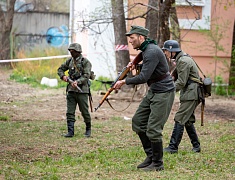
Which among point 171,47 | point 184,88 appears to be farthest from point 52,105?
point 171,47

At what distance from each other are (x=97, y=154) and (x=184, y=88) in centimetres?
182

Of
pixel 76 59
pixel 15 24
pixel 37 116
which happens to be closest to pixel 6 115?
pixel 37 116

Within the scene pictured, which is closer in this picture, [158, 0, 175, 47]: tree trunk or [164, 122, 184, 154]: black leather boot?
[164, 122, 184, 154]: black leather boot

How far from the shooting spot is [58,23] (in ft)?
125

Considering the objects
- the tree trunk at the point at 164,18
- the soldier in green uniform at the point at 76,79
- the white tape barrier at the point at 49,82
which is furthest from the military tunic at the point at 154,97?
the white tape barrier at the point at 49,82

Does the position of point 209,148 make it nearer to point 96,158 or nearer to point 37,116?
point 96,158

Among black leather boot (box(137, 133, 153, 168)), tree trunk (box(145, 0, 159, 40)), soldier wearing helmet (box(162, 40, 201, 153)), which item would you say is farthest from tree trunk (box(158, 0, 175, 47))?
black leather boot (box(137, 133, 153, 168))

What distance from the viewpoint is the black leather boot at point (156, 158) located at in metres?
8.06

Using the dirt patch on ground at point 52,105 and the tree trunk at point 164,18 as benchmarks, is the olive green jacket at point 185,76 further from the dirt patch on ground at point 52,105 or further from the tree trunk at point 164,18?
the tree trunk at point 164,18

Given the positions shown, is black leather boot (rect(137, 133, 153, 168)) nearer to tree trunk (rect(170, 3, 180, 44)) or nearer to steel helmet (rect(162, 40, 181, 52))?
steel helmet (rect(162, 40, 181, 52))

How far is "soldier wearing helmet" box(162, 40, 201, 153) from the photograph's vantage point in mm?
9625

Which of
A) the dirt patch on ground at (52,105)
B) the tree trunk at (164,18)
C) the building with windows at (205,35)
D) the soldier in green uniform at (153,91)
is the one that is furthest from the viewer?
the building with windows at (205,35)

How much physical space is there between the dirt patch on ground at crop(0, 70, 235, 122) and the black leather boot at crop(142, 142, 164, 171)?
6142 millimetres

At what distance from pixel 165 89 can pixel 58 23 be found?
3081 cm
